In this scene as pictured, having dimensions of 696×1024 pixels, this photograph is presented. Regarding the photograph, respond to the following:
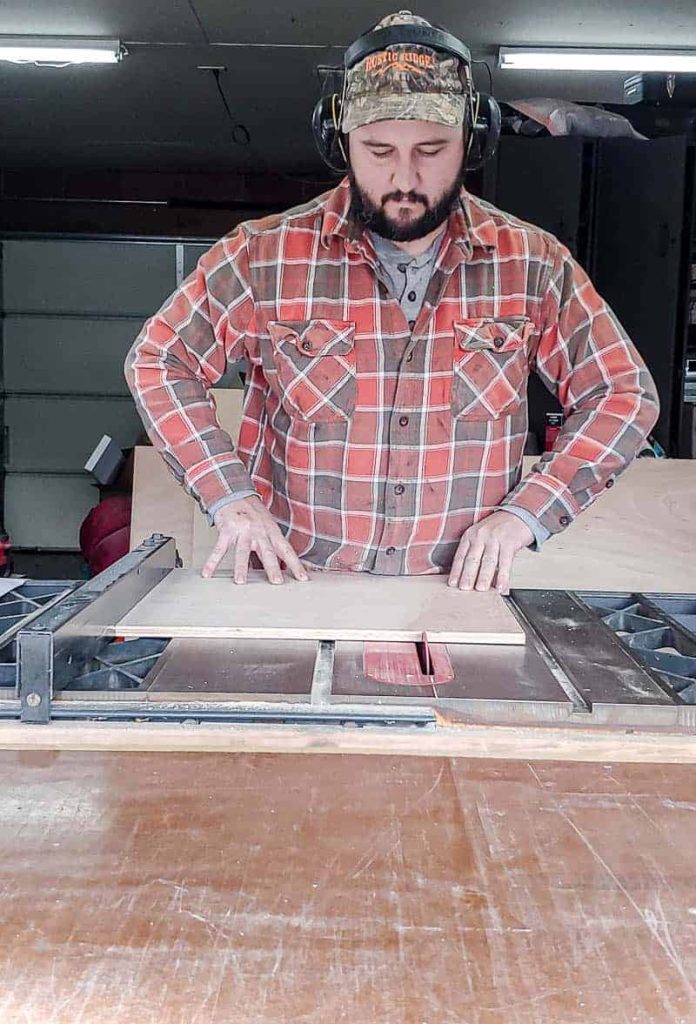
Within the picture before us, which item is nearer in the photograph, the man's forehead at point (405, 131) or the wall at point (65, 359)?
the man's forehead at point (405, 131)

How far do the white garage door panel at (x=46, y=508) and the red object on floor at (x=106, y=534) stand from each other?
2.72 meters

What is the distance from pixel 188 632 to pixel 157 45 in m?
4.66

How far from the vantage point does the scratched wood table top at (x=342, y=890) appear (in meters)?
0.63

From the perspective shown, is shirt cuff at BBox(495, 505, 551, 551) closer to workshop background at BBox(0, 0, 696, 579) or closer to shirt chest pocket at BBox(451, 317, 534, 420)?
shirt chest pocket at BBox(451, 317, 534, 420)

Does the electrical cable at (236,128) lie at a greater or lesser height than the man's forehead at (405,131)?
greater

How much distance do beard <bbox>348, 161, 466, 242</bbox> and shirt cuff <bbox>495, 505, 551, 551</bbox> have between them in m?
0.56

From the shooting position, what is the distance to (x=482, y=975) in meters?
0.65

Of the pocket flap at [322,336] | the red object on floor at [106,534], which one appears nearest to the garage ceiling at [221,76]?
the red object on floor at [106,534]

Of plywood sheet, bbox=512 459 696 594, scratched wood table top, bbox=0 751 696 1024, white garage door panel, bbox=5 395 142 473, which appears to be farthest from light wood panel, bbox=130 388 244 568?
Answer: white garage door panel, bbox=5 395 142 473

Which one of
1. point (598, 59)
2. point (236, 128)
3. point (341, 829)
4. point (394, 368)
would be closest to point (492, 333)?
point (394, 368)

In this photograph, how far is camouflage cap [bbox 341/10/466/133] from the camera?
5.35ft

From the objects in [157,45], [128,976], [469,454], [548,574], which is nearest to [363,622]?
[469,454]

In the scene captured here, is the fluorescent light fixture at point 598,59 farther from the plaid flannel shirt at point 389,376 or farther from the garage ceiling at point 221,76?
the plaid flannel shirt at point 389,376

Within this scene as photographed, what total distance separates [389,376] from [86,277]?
22.9ft
